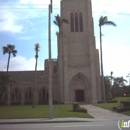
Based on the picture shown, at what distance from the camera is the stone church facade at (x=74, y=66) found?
45.8 meters

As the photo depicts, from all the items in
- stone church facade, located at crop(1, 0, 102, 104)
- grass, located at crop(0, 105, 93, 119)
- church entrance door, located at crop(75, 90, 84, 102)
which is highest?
stone church facade, located at crop(1, 0, 102, 104)

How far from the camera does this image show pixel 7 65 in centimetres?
5044

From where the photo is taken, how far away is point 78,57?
48.3 meters

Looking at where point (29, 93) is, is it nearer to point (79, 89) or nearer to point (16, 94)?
point (16, 94)

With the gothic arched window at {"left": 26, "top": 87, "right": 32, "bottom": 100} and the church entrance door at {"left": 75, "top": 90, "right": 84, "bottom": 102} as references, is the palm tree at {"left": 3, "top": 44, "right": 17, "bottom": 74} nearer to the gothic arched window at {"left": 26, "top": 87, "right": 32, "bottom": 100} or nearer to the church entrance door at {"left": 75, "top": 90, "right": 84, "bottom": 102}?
the gothic arched window at {"left": 26, "top": 87, "right": 32, "bottom": 100}

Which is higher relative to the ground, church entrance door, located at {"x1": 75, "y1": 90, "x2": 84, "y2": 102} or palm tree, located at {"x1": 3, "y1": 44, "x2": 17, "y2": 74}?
palm tree, located at {"x1": 3, "y1": 44, "x2": 17, "y2": 74}

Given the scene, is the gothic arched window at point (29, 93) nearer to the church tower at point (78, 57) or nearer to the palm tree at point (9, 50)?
the palm tree at point (9, 50)

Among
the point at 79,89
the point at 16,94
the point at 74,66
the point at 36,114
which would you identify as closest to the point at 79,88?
the point at 79,89

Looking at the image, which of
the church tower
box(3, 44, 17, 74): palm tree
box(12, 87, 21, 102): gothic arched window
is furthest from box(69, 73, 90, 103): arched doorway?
box(3, 44, 17, 74): palm tree

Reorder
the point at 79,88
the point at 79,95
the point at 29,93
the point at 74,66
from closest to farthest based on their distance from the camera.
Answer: the point at 74,66, the point at 79,88, the point at 79,95, the point at 29,93

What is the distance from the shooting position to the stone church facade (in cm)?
4578

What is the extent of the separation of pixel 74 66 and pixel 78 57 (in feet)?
9.65

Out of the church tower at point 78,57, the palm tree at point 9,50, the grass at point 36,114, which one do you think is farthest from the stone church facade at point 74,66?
the grass at point 36,114

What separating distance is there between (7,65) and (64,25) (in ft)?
56.4
